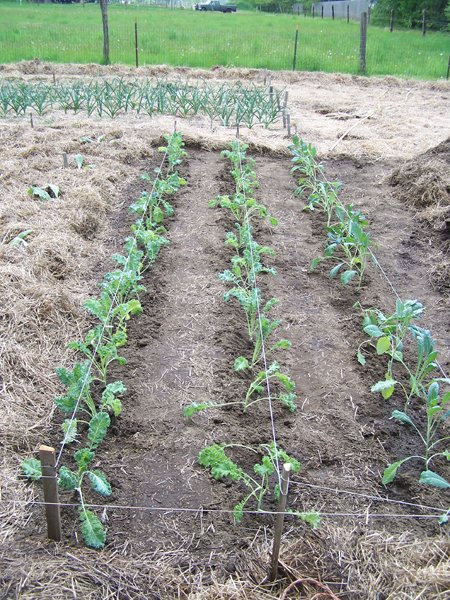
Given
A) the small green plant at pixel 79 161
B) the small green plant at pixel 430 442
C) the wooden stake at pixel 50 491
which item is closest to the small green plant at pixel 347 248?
the small green plant at pixel 430 442

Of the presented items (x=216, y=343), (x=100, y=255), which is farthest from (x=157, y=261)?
(x=216, y=343)

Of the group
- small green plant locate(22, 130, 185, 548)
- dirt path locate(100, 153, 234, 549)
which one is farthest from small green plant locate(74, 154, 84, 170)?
small green plant locate(22, 130, 185, 548)

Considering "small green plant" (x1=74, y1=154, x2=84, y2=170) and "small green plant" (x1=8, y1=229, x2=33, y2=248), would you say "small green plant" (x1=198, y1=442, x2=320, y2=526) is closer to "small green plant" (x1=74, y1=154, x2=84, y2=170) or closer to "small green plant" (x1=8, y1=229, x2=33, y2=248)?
"small green plant" (x1=8, y1=229, x2=33, y2=248)

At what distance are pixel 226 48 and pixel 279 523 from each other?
19.2 metres

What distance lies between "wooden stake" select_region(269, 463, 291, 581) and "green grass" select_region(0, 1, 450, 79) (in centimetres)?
1587

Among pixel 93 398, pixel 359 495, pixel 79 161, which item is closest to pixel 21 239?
pixel 93 398

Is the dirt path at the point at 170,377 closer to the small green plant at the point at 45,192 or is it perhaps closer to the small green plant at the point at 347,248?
the small green plant at the point at 347,248

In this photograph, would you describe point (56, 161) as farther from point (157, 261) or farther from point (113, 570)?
point (113, 570)

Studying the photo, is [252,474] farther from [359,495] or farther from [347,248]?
[347,248]

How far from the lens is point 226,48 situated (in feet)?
62.9

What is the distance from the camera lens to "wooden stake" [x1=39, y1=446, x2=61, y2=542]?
2.28 metres

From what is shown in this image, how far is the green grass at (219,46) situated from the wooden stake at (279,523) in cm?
1587

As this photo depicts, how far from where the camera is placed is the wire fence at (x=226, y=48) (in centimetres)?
1659

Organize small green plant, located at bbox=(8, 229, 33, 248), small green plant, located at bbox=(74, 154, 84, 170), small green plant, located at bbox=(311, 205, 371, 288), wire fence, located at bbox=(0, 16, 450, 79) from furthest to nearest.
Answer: wire fence, located at bbox=(0, 16, 450, 79), small green plant, located at bbox=(74, 154, 84, 170), small green plant, located at bbox=(8, 229, 33, 248), small green plant, located at bbox=(311, 205, 371, 288)
